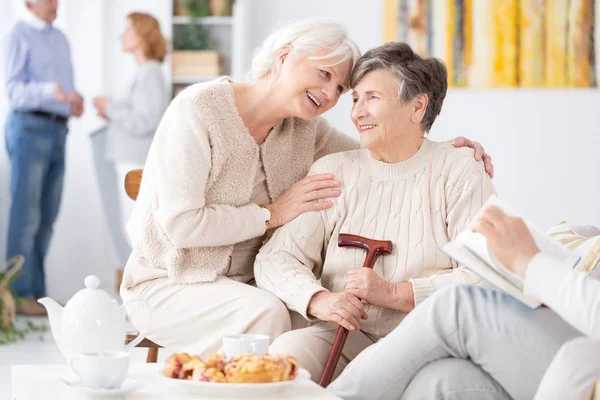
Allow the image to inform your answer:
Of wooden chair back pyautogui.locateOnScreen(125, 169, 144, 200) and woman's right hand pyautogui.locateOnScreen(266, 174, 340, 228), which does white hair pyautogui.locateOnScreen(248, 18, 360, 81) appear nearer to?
woman's right hand pyautogui.locateOnScreen(266, 174, 340, 228)

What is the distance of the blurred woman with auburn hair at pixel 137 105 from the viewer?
17.2 ft

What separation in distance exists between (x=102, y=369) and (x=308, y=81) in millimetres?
1143

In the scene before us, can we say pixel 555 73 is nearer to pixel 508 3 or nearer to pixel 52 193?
pixel 508 3

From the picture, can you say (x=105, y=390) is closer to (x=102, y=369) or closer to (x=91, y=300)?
(x=102, y=369)

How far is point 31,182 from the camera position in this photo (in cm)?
504

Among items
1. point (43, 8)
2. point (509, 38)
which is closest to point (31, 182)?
point (43, 8)

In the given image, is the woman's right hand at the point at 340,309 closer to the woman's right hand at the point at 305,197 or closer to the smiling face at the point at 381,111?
the woman's right hand at the point at 305,197

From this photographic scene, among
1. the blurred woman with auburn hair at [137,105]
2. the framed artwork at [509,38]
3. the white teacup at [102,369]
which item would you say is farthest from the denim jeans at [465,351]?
the blurred woman with auburn hair at [137,105]

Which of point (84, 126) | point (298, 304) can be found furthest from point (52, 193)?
point (298, 304)

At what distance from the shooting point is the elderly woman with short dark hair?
217 cm

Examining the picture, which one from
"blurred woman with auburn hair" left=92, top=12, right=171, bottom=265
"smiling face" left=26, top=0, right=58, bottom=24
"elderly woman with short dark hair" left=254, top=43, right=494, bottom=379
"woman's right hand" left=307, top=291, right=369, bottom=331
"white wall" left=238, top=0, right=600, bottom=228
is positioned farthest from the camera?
"blurred woman with auburn hair" left=92, top=12, right=171, bottom=265

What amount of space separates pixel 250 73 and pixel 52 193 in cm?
300

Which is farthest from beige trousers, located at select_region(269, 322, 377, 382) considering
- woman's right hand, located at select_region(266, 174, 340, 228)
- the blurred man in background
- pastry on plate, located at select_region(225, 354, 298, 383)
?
the blurred man in background

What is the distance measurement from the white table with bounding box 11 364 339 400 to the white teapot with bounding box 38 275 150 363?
6 cm
